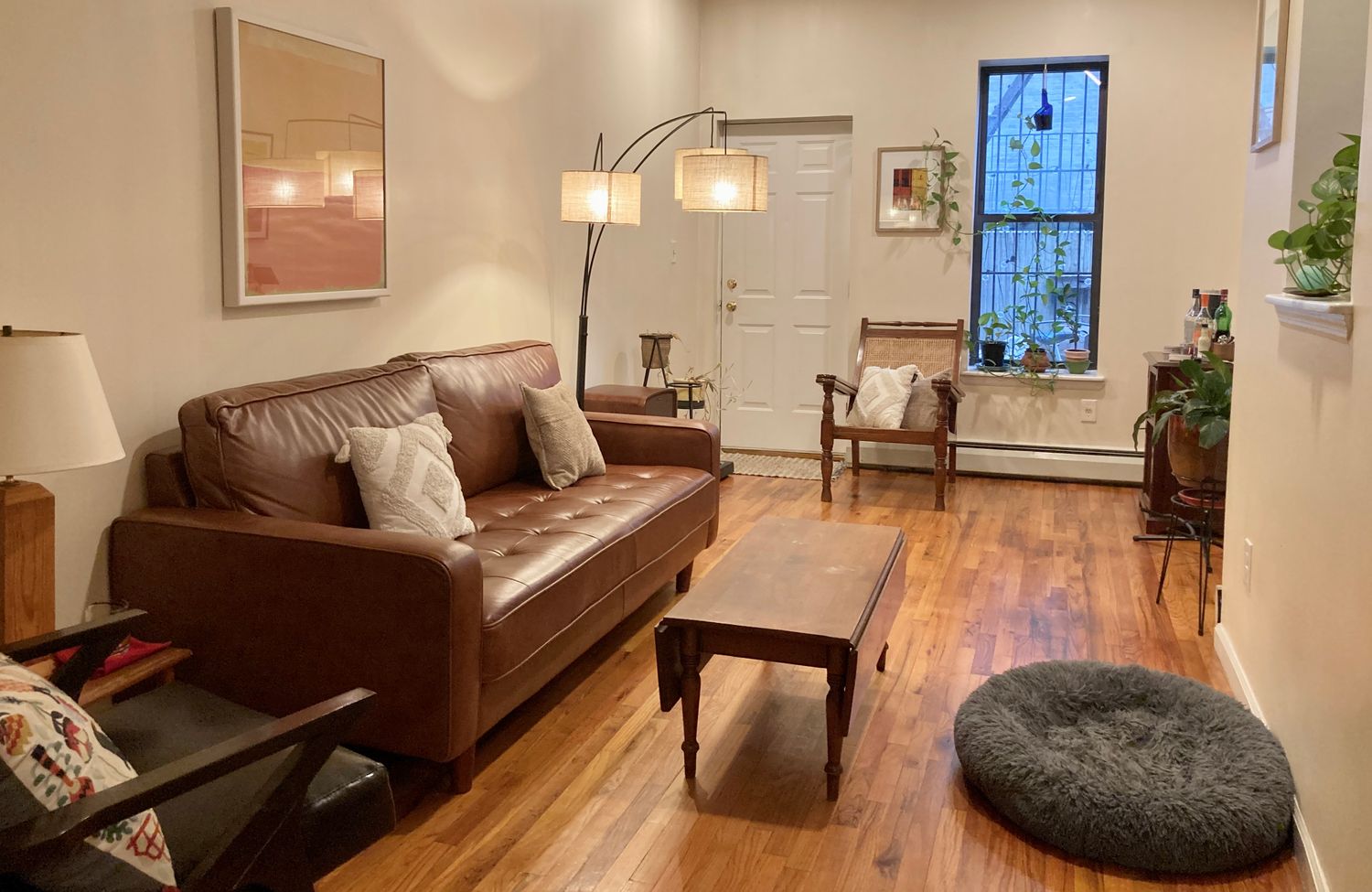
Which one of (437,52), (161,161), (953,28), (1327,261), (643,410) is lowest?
(643,410)

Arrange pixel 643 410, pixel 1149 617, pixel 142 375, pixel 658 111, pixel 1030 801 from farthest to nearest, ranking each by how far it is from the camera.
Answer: pixel 658 111 < pixel 643 410 < pixel 1149 617 < pixel 142 375 < pixel 1030 801

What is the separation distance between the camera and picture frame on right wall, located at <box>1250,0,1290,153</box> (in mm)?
3121

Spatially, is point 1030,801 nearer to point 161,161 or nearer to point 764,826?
point 764,826

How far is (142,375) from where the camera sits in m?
2.95

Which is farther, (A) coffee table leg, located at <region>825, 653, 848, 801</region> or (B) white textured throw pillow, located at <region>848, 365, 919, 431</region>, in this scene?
(B) white textured throw pillow, located at <region>848, 365, 919, 431</region>

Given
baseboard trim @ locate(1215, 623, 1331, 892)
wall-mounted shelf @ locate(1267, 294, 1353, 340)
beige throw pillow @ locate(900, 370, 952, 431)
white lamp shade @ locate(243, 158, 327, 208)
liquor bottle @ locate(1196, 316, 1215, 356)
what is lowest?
baseboard trim @ locate(1215, 623, 1331, 892)

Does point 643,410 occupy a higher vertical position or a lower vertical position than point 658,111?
lower

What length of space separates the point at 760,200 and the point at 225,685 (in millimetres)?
2865

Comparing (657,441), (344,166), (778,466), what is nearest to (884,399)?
(778,466)

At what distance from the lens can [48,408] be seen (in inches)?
84.8

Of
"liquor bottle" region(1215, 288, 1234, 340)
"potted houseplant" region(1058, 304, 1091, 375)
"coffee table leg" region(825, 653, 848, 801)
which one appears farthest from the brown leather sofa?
"potted houseplant" region(1058, 304, 1091, 375)

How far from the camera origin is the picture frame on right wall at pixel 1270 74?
312 centimetres

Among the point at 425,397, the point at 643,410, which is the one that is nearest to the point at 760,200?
the point at 643,410

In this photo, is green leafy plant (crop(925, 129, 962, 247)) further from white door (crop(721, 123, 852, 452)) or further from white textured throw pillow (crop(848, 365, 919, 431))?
white textured throw pillow (crop(848, 365, 919, 431))
